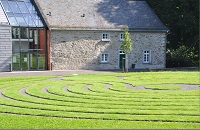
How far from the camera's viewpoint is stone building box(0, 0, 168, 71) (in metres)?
41.5

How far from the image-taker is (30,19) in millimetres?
42281

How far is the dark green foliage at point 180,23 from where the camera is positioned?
50.5 metres

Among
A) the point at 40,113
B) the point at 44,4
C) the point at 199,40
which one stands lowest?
the point at 40,113

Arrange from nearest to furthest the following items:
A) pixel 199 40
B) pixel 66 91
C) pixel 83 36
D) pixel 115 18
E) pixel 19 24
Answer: pixel 66 91 → pixel 19 24 → pixel 83 36 → pixel 115 18 → pixel 199 40

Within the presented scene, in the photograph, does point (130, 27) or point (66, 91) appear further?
point (130, 27)

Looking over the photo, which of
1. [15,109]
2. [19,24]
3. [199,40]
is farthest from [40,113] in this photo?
[199,40]

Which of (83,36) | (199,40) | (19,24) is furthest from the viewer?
(199,40)

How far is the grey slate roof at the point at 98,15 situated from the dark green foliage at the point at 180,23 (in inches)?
109

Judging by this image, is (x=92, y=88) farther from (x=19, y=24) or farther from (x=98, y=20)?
(x=98, y=20)

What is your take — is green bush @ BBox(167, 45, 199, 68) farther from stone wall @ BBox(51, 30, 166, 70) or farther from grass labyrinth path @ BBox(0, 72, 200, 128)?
grass labyrinth path @ BBox(0, 72, 200, 128)

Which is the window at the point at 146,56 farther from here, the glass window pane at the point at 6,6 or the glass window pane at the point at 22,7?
the glass window pane at the point at 6,6

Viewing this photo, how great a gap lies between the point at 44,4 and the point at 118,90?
24015 millimetres

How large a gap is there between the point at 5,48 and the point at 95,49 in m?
10.2

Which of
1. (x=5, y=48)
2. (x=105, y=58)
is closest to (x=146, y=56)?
(x=105, y=58)
